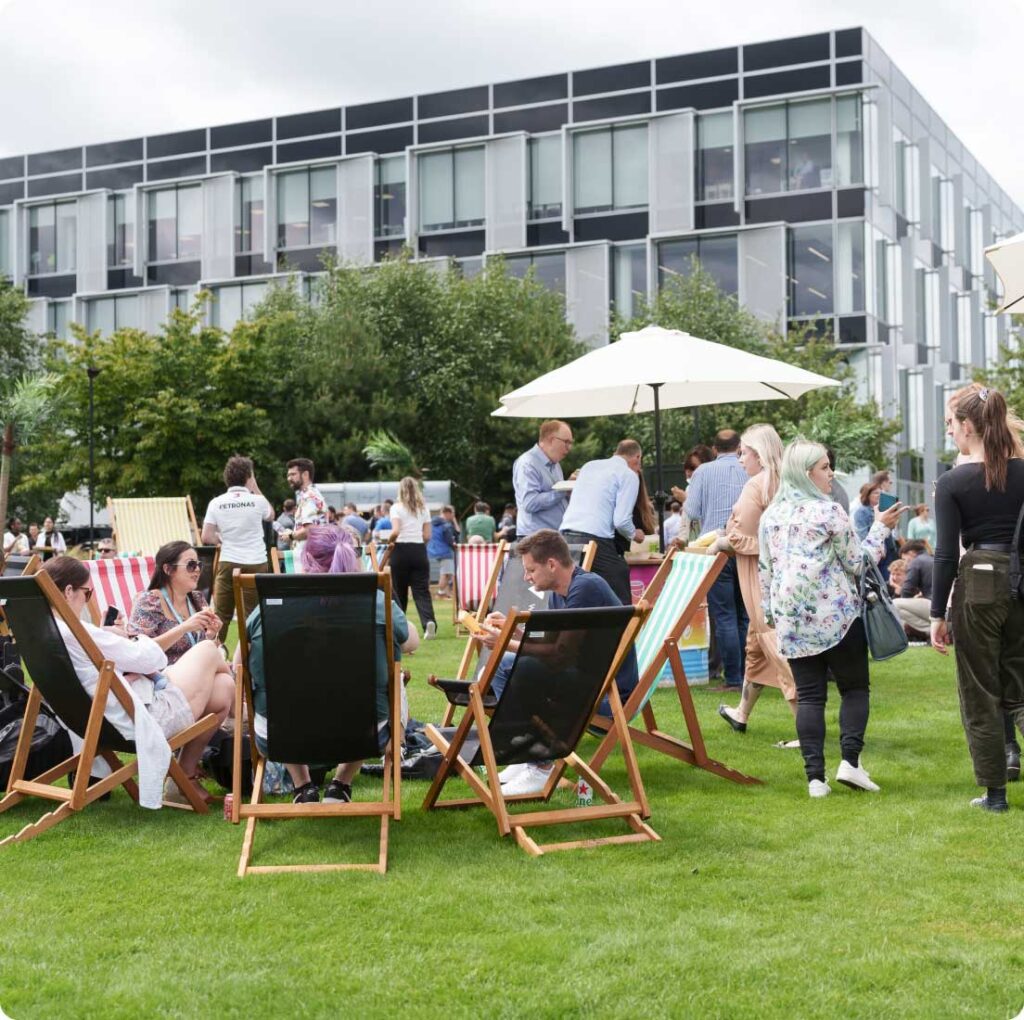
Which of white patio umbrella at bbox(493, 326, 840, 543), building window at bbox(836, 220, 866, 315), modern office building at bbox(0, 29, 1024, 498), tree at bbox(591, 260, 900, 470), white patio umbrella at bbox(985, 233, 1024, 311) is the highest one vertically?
modern office building at bbox(0, 29, 1024, 498)

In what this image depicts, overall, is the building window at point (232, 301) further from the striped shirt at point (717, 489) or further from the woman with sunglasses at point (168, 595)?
the woman with sunglasses at point (168, 595)

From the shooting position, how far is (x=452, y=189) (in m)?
46.0

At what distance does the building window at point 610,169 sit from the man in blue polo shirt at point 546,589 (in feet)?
126

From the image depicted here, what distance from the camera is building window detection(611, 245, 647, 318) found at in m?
43.0

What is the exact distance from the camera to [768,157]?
41500 millimetres

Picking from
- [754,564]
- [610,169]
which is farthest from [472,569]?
[610,169]

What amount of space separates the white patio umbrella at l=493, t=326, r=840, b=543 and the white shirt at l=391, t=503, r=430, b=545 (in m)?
3.00

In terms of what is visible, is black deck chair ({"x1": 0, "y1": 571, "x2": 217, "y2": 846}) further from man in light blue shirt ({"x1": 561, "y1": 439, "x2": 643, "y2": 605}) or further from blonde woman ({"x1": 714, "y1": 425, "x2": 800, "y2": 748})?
man in light blue shirt ({"x1": 561, "y1": 439, "x2": 643, "y2": 605})

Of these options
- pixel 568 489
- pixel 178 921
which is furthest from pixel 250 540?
pixel 178 921

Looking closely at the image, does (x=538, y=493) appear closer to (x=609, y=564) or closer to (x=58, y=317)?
(x=609, y=564)

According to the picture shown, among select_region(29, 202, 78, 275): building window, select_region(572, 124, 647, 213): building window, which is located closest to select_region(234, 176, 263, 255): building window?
select_region(29, 202, 78, 275): building window

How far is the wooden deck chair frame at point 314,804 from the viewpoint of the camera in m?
5.04

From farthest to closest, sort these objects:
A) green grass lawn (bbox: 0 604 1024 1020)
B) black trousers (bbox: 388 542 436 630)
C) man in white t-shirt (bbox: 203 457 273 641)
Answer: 1. black trousers (bbox: 388 542 436 630)
2. man in white t-shirt (bbox: 203 457 273 641)
3. green grass lawn (bbox: 0 604 1024 1020)

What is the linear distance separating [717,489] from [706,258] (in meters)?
33.2
